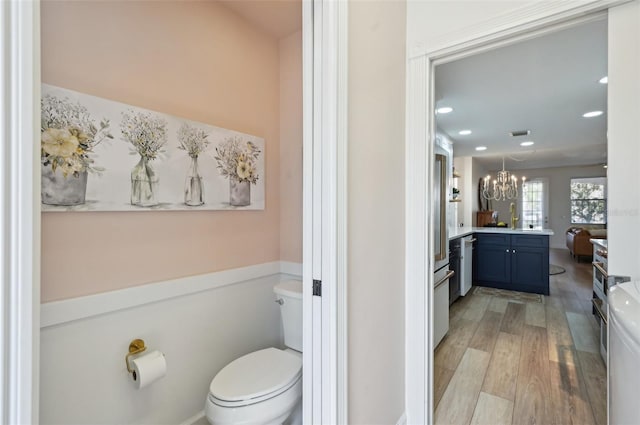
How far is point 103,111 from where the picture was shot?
141 centimetres

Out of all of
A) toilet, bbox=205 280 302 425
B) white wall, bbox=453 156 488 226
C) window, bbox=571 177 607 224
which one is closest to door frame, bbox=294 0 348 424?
toilet, bbox=205 280 302 425

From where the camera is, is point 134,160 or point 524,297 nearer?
point 134,160

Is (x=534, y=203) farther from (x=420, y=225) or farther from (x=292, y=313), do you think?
(x=292, y=313)

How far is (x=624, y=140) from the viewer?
1.17 meters

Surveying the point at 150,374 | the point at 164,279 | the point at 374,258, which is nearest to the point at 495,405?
the point at 374,258

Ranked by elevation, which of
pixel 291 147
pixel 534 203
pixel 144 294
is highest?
pixel 291 147

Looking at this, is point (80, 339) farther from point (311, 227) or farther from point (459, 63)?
point (459, 63)

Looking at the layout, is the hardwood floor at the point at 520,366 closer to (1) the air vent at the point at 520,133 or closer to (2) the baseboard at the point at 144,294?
(2) the baseboard at the point at 144,294

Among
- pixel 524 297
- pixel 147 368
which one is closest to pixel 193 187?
pixel 147 368

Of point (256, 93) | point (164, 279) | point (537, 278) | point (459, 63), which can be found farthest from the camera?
point (537, 278)

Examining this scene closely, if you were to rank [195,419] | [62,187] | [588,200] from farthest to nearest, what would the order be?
[588,200], [195,419], [62,187]

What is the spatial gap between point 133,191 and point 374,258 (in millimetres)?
1204

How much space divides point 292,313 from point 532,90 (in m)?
2.97

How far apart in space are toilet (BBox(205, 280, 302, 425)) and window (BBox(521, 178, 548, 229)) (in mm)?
9770
